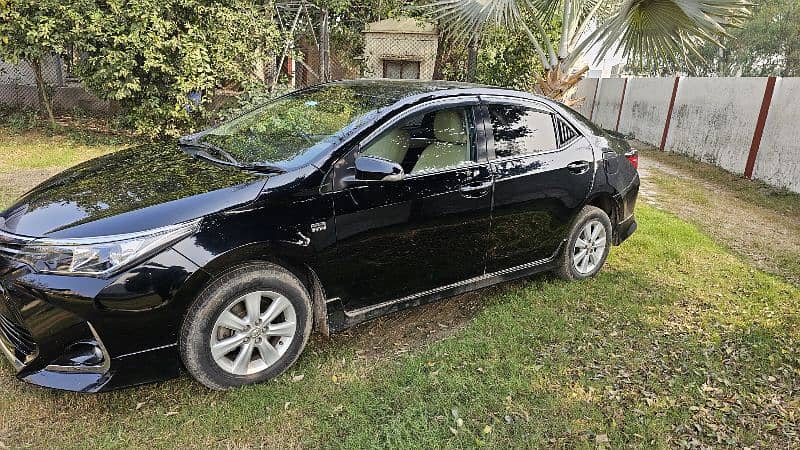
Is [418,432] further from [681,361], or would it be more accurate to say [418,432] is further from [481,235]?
[681,361]

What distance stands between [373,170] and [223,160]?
918 mm

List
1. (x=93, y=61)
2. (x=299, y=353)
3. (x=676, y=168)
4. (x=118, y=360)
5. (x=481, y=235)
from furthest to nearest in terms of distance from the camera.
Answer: (x=676, y=168) < (x=93, y=61) < (x=481, y=235) < (x=299, y=353) < (x=118, y=360)

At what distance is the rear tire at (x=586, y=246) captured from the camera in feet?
13.6

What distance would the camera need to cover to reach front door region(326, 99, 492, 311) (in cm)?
300

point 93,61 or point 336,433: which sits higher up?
point 93,61

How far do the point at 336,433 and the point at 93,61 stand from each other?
7.36m

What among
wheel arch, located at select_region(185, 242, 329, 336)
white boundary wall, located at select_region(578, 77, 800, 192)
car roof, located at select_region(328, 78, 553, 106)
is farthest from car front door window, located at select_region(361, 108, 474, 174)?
white boundary wall, located at select_region(578, 77, 800, 192)

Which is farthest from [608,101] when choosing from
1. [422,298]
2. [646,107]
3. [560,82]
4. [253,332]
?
[253,332]

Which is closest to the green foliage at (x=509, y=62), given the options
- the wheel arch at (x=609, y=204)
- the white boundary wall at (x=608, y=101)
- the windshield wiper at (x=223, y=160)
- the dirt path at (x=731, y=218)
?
the dirt path at (x=731, y=218)

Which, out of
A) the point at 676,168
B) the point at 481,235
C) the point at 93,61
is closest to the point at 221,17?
the point at 93,61

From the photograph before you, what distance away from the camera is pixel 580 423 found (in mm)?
2768

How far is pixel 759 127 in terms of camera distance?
876 cm

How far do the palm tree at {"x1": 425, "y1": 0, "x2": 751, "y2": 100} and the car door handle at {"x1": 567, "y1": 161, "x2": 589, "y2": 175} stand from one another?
8.40 ft

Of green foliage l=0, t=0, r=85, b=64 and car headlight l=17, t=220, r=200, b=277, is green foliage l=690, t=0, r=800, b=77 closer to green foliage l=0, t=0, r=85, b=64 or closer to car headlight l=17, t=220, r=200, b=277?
green foliage l=0, t=0, r=85, b=64
